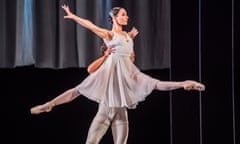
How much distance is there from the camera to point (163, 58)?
106 inches

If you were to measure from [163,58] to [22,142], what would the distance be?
797 millimetres

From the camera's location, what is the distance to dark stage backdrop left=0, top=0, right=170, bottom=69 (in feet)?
8.74

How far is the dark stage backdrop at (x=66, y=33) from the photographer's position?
266cm

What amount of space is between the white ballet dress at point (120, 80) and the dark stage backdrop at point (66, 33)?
396 mm

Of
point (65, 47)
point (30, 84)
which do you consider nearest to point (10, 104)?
point (30, 84)

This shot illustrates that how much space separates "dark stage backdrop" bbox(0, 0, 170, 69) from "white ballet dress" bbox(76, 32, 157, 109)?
40 cm

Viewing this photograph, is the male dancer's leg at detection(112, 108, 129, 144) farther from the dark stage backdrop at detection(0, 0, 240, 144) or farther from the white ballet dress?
the dark stage backdrop at detection(0, 0, 240, 144)

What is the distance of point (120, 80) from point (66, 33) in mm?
553
